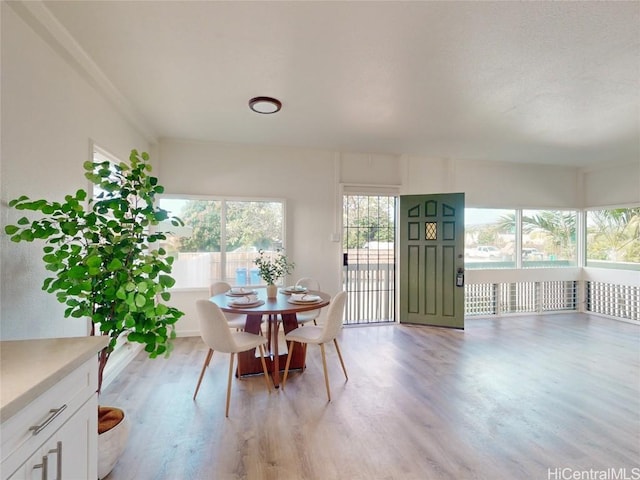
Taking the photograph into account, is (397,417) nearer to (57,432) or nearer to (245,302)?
(245,302)

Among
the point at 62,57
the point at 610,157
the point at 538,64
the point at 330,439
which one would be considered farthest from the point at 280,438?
the point at 610,157

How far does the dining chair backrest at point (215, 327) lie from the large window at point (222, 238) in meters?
1.90

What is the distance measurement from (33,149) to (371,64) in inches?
89.0

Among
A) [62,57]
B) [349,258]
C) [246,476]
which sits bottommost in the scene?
[246,476]

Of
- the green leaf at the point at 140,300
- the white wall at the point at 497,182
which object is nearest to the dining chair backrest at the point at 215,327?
the green leaf at the point at 140,300

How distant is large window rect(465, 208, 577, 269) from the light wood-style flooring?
193 cm

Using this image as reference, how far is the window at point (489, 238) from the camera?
17.3ft

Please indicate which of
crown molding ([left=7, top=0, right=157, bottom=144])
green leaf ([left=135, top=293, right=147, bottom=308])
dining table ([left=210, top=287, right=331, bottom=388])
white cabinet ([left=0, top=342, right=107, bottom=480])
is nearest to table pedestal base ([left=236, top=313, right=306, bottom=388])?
dining table ([left=210, top=287, right=331, bottom=388])

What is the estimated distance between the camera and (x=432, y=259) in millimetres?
4809

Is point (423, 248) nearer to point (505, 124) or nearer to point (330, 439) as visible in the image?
point (505, 124)

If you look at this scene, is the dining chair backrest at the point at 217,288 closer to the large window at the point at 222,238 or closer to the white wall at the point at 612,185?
the large window at the point at 222,238

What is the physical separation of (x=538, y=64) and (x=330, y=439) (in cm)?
307

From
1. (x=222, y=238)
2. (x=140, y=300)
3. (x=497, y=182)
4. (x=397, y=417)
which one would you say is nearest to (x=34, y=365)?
(x=140, y=300)

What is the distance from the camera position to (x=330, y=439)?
6.72ft
